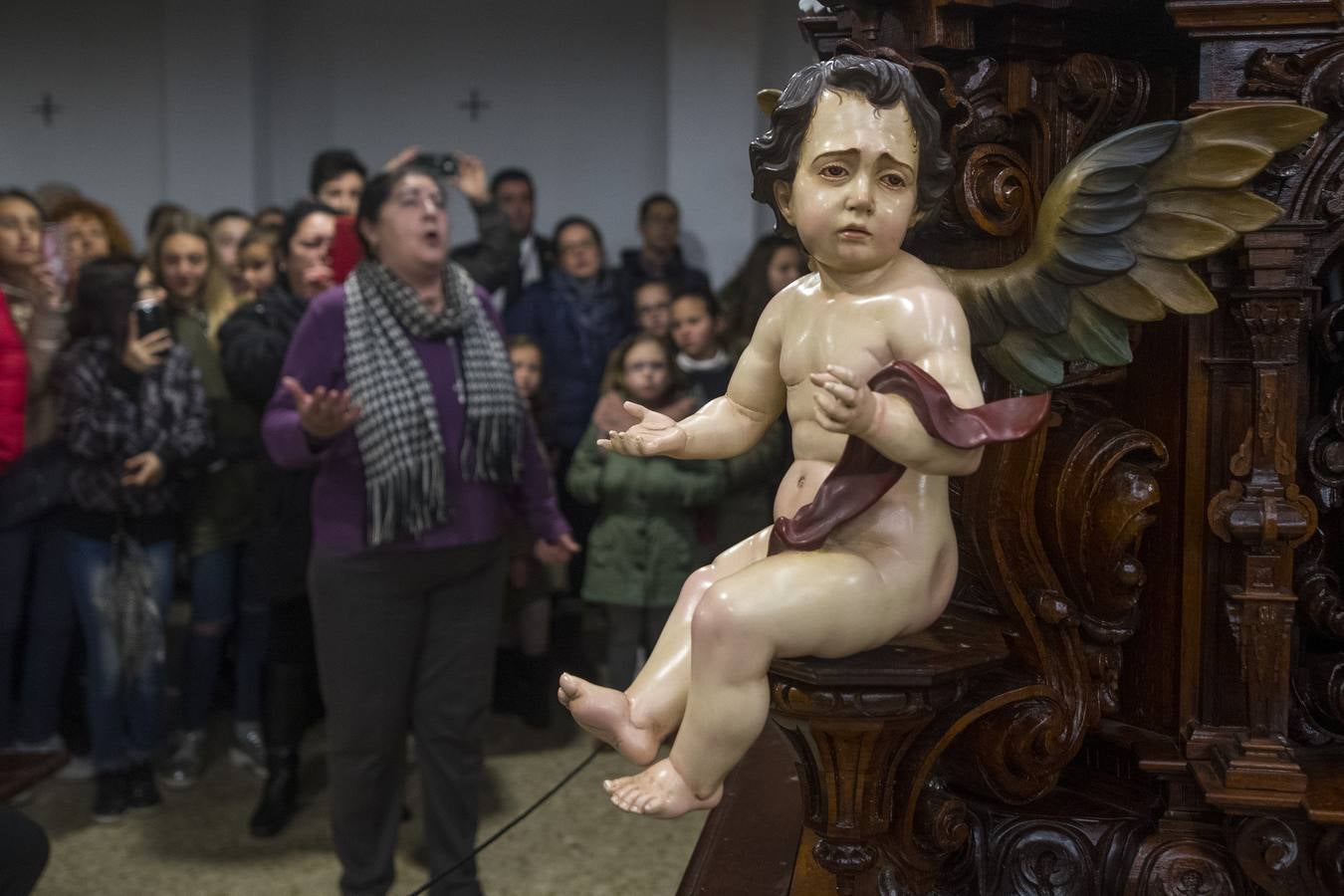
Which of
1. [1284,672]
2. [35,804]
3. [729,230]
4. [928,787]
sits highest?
[729,230]

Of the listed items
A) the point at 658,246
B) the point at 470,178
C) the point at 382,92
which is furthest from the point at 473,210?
the point at 382,92

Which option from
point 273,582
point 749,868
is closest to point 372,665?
point 273,582

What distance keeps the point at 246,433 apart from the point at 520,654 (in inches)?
44.9

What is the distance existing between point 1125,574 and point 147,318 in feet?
9.71

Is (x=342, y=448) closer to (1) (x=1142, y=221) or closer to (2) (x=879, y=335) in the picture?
(2) (x=879, y=335)

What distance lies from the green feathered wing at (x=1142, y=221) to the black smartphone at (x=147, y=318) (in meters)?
2.96

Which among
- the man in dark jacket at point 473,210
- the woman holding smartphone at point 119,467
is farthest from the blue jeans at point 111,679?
the man in dark jacket at point 473,210

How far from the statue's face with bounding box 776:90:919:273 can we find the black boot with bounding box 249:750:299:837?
2.86 m

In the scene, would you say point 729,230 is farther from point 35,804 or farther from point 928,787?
point 928,787

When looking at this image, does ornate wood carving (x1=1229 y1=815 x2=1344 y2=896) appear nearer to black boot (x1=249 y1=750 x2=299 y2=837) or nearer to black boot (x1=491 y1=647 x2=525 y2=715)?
black boot (x1=249 y1=750 x2=299 y2=837)

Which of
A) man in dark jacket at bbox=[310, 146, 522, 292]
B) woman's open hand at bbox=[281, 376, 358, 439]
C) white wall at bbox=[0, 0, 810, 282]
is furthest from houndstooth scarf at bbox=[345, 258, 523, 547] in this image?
white wall at bbox=[0, 0, 810, 282]

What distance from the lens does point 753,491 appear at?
4031 mm

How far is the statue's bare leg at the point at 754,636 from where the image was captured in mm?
1305

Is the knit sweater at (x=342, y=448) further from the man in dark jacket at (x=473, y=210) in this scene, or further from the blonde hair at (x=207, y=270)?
the blonde hair at (x=207, y=270)
